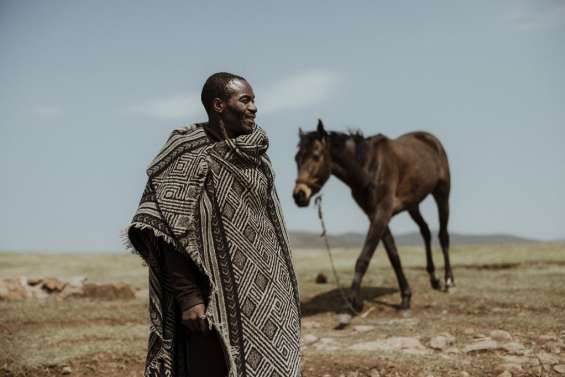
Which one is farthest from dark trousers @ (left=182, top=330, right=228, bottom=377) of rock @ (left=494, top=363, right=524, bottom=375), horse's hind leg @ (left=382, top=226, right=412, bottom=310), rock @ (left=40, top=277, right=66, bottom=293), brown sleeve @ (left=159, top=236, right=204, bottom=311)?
rock @ (left=40, top=277, right=66, bottom=293)

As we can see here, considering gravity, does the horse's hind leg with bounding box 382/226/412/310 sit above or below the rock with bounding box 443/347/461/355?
above

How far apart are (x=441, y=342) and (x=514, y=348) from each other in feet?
2.57

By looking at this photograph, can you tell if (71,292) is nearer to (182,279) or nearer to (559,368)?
(559,368)

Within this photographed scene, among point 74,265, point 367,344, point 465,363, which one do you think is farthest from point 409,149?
point 74,265

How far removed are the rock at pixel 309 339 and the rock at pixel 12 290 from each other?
7.00 m

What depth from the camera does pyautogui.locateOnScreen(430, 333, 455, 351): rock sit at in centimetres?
763

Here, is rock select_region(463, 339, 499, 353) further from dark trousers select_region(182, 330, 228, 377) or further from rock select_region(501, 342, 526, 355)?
dark trousers select_region(182, 330, 228, 377)

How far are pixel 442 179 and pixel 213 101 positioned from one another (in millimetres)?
9521

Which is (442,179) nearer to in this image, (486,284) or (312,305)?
(486,284)

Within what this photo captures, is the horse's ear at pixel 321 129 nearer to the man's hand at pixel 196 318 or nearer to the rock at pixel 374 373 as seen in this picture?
the rock at pixel 374 373

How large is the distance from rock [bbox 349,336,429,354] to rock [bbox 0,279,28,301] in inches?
310

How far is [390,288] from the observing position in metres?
12.4

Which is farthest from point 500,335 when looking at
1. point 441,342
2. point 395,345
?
point 395,345

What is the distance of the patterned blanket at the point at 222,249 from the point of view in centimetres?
359
